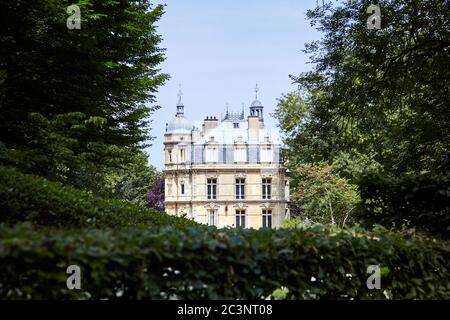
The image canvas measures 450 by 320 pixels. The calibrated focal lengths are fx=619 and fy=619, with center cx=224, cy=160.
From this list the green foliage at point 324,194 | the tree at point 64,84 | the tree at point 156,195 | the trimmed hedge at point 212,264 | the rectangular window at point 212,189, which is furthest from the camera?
the tree at point 156,195

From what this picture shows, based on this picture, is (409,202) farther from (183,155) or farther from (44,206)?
(183,155)

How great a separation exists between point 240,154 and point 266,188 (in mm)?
3821

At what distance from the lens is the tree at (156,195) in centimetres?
6025

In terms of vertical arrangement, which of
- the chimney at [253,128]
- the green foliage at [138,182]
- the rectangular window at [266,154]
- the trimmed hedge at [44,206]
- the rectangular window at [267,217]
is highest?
the chimney at [253,128]

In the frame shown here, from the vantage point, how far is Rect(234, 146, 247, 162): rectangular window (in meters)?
54.6

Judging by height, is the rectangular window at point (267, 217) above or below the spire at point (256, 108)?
below

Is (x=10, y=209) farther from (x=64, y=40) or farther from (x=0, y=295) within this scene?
(x=64, y=40)

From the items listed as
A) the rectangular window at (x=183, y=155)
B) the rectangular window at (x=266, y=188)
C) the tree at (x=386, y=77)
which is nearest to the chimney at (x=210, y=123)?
the rectangular window at (x=183, y=155)

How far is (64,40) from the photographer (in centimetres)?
1573

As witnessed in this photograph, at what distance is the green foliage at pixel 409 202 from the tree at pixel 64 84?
23.3 ft

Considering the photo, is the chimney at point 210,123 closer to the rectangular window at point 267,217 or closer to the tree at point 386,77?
the rectangular window at point 267,217

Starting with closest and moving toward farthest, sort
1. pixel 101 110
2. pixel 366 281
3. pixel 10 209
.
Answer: pixel 366 281, pixel 10 209, pixel 101 110

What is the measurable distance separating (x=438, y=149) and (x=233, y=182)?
127 feet

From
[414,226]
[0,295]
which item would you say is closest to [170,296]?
[0,295]
